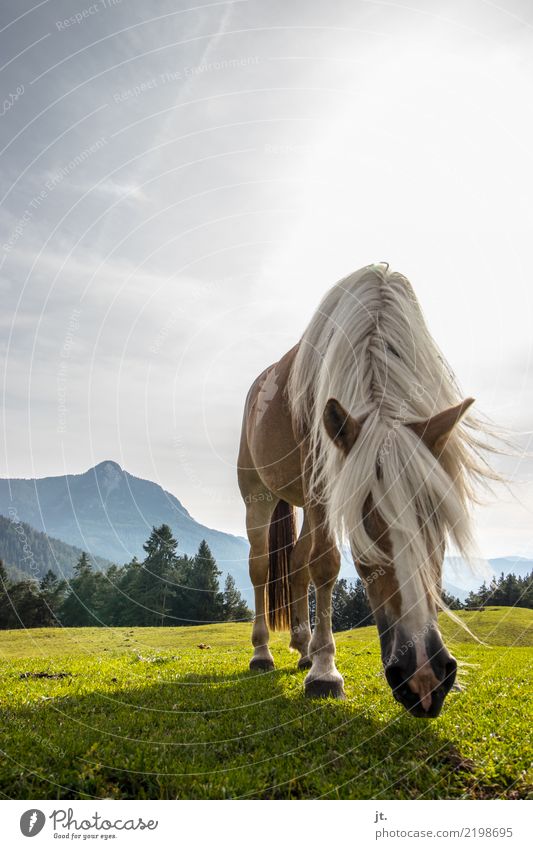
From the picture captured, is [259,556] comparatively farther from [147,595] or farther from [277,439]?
[147,595]

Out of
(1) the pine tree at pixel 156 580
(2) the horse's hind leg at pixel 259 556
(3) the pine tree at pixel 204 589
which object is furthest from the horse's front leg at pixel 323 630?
(3) the pine tree at pixel 204 589

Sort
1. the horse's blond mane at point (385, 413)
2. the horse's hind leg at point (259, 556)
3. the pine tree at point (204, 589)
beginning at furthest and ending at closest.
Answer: the pine tree at point (204, 589)
the horse's hind leg at point (259, 556)
the horse's blond mane at point (385, 413)

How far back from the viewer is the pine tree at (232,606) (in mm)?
60625

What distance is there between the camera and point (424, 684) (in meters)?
3.27

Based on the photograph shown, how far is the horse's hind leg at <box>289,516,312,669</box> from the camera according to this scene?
8.10m

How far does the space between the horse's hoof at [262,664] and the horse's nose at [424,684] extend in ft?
17.4

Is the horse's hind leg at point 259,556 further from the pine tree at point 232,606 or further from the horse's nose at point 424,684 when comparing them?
the pine tree at point 232,606

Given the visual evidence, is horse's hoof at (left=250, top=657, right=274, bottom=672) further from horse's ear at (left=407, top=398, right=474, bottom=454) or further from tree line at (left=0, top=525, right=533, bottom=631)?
tree line at (left=0, top=525, right=533, bottom=631)

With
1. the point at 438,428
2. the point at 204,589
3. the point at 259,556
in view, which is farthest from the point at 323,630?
the point at 204,589

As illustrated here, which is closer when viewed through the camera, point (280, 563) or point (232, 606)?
point (280, 563)

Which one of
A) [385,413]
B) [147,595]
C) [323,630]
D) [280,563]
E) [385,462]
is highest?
[385,413]

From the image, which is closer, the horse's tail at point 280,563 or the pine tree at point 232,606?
the horse's tail at point 280,563

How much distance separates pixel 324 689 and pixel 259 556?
3990mm
